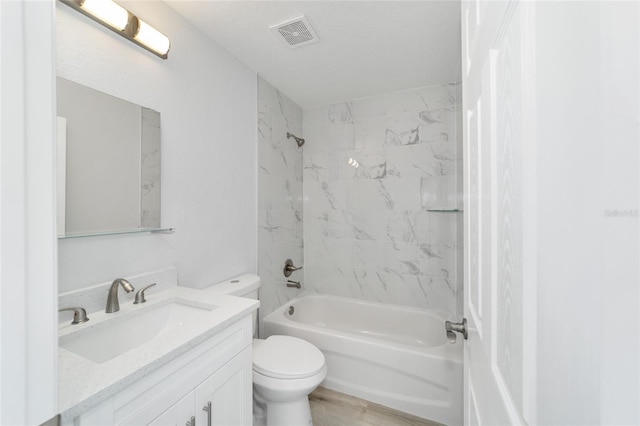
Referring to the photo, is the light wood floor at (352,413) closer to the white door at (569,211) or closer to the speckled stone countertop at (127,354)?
the speckled stone countertop at (127,354)

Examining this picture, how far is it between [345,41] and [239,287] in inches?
66.9

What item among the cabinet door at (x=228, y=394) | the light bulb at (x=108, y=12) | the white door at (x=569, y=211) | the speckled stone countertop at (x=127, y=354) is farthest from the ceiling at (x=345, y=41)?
the cabinet door at (x=228, y=394)

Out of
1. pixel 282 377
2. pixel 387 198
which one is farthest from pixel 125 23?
pixel 387 198

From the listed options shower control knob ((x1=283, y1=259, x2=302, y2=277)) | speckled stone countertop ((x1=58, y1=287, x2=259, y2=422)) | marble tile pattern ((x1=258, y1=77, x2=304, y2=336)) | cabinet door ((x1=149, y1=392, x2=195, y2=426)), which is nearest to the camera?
speckled stone countertop ((x1=58, y1=287, x2=259, y2=422))

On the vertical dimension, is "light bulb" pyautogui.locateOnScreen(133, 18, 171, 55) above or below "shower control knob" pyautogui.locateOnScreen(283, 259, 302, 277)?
above

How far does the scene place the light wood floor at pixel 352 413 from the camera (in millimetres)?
1643

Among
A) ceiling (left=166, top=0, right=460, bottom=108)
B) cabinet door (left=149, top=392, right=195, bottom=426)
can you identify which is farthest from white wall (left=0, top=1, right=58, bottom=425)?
ceiling (left=166, top=0, right=460, bottom=108)

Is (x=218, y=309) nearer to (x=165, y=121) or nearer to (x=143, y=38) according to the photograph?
(x=165, y=121)

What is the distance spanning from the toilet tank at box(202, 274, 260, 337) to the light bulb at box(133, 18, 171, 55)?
1.30 meters

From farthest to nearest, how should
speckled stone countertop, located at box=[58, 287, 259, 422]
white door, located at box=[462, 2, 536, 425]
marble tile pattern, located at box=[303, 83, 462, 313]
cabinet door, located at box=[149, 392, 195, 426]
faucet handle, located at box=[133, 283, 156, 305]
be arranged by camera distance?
marble tile pattern, located at box=[303, 83, 462, 313], faucet handle, located at box=[133, 283, 156, 305], cabinet door, located at box=[149, 392, 195, 426], speckled stone countertop, located at box=[58, 287, 259, 422], white door, located at box=[462, 2, 536, 425]

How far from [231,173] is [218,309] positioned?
3.31ft

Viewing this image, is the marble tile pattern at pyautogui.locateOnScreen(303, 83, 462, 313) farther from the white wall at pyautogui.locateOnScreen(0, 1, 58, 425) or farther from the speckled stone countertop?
the white wall at pyautogui.locateOnScreen(0, 1, 58, 425)

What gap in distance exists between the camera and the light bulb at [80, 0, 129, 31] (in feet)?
3.36

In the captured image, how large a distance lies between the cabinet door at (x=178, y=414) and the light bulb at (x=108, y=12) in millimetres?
1504
